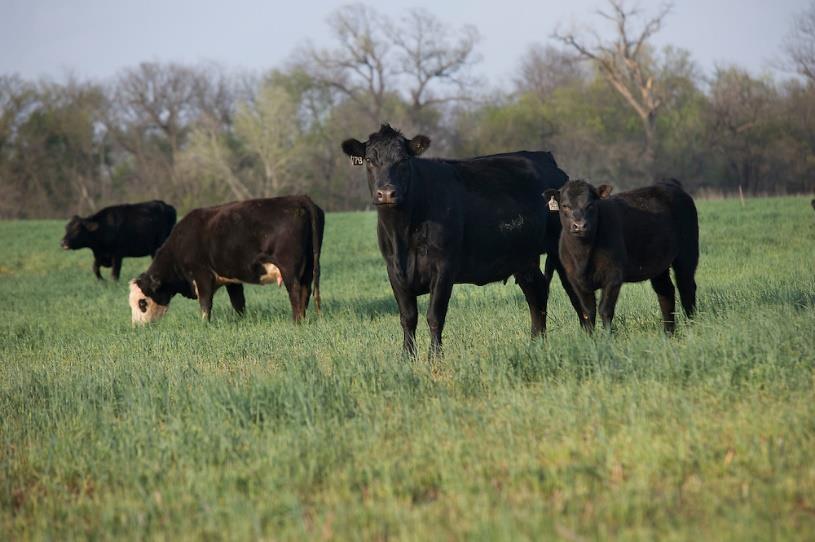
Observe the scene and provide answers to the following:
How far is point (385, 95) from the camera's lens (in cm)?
6862

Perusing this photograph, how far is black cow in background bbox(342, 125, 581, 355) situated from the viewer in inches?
315

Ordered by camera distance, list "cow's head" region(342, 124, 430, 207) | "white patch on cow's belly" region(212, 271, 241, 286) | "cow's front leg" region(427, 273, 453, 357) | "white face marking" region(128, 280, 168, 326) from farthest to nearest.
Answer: "white face marking" region(128, 280, 168, 326) → "white patch on cow's belly" region(212, 271, 241, 286) → "cow's front leg" region(427, 273, 453, 357) → "cow's head" region(342, 124, 430, 207)

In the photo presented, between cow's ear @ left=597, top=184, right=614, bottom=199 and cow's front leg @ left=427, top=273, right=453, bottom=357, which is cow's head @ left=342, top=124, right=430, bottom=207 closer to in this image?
cow's front leg @ left=427, top=273, right=453, bottom=357

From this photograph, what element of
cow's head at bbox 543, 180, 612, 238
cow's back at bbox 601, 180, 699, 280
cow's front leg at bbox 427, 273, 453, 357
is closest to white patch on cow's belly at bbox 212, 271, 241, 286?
cow's front leg at bbox 427, 273, 453, 357

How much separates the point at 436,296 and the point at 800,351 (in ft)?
10.3

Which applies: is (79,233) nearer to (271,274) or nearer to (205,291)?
(205,291)

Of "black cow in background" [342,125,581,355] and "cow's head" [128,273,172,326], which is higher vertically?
"black cow in background" [342,125,581,355]

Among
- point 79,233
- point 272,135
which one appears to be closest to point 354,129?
point 272,135

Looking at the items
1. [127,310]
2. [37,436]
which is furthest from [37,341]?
[37,436]

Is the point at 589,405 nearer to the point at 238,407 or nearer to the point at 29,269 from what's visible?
A: the point at 238,407

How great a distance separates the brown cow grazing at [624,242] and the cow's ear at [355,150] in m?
1.79

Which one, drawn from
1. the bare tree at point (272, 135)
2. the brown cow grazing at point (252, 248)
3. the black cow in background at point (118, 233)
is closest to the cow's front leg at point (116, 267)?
the black cow in background at point (118, 233)

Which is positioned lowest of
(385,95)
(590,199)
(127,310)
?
(127,310)

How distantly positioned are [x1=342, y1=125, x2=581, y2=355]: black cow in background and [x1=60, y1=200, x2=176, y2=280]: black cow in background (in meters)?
16.5
